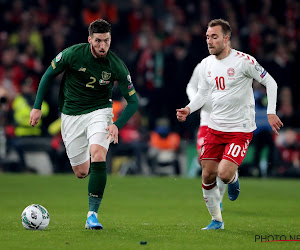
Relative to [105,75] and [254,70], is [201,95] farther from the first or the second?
[105,75]

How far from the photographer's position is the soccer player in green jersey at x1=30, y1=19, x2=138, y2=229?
805cm

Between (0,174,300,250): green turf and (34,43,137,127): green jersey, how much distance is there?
Result: 153cm

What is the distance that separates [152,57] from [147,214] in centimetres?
927

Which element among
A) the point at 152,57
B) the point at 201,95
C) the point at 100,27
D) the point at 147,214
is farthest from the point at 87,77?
the point at 152,57

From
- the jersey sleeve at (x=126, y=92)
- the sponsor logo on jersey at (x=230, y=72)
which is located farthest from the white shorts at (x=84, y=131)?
the sponsor logo on jersey at (x=230, y=72)

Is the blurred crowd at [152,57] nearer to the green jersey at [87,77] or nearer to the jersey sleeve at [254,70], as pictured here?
the jersey sleeve at [254,70]

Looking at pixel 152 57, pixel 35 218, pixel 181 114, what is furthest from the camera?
pixel 152 57

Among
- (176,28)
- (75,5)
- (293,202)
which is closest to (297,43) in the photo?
(176,28)

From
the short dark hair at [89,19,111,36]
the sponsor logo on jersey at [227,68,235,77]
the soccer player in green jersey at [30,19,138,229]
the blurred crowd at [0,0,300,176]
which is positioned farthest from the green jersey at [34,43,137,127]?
the blurred crowd at [0,0,300,176]

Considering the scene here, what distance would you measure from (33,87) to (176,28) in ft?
14.9

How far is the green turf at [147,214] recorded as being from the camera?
712 centimetres

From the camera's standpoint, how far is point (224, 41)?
8.39 m

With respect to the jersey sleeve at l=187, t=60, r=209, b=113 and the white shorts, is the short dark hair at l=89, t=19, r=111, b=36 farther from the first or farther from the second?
the jersey sleeve at l=187, t=60, r=209, b=113

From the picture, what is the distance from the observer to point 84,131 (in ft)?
28.0
